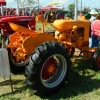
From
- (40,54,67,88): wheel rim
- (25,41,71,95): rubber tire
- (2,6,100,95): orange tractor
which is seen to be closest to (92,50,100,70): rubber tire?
(2,6,100,95): orange tractor

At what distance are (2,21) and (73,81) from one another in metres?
3.48

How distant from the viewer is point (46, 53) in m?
3.58

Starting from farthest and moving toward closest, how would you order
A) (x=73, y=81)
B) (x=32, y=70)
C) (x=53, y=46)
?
(x=73, y=81), (x=53, y=46), (x=32, y=70)

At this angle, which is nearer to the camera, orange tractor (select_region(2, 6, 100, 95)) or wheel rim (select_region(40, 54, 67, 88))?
orange tractor (select_region(2, 6, 100, 95))

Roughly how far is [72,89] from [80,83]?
0.38 meters

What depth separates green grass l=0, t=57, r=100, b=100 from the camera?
3746mm

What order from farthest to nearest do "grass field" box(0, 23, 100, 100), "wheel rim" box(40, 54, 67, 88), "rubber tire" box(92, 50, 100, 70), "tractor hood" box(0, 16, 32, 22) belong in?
"tractor hood" box(0, 16, 32, 22) < "rubber tire" box(92, 50, 100, 70) < "wheel rim" box(40, 54, 67, 88) < "grass field" box(0, 23, 100, 100)

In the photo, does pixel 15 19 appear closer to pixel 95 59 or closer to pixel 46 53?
pixel 95 59

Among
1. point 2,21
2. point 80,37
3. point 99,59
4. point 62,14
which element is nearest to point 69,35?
point 80,37

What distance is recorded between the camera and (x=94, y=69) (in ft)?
16.6

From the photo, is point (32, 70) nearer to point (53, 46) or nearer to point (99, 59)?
point (53, 46)

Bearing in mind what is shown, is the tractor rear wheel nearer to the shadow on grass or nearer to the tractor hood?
the shadow on grass

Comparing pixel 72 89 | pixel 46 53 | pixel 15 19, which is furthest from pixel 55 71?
pixel 15 19

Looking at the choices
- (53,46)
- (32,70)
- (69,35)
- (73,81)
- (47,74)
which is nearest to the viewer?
(32,70)
